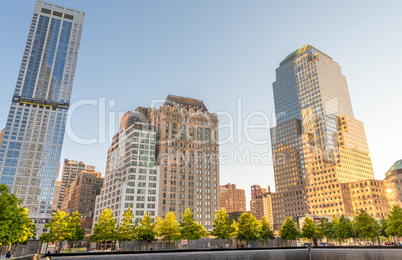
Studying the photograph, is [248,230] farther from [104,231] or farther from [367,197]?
[367,197]

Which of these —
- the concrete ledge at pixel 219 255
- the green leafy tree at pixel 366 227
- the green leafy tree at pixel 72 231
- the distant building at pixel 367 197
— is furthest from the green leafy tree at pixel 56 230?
the distant building at pixel 367 197

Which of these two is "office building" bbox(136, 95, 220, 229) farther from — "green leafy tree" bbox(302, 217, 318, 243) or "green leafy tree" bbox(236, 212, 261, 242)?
"green leafy tree" bbox(236, 212, 261, 242)

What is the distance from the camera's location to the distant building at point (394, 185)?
17812 cm

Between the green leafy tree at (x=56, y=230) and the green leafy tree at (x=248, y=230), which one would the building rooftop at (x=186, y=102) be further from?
the green leafy tree at (x=56, y=230)

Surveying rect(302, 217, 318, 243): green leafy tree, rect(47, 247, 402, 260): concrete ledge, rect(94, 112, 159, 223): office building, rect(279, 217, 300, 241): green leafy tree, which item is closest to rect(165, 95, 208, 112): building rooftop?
rect(94, 112, 159, 223): office building

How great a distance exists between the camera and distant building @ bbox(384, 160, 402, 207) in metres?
178

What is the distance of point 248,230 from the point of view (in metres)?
84.8

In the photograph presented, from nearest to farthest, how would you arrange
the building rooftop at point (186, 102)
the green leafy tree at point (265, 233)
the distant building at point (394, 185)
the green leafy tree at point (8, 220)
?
the green leafy tree at point (8, 220) → the green leafy tree at point (265, 233) → the building rooftop at point (186, 102) → the distant building at point (394, 185)

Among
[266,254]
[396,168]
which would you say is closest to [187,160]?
[266,254]

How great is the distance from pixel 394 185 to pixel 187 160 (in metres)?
135

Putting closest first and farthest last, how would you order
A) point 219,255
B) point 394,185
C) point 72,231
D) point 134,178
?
point 219,255, point 72,231, point 134,178, point 394,185

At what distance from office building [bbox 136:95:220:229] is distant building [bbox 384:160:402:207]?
116210mm

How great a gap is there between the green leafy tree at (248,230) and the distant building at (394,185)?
138 meters

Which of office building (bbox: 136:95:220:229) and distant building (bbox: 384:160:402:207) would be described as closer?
office building (bbox: 136:95:220:229)
